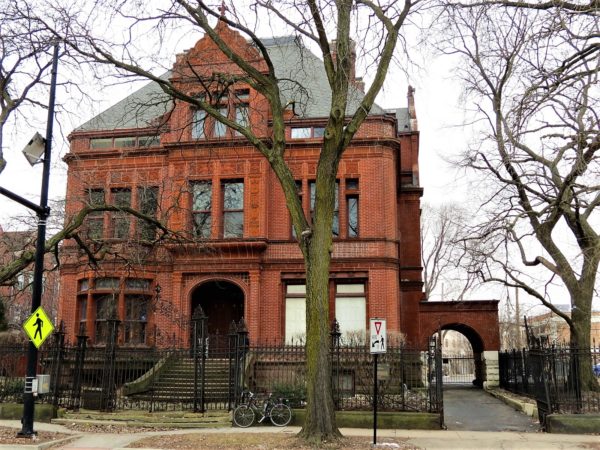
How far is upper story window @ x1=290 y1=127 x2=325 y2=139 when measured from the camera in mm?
25469

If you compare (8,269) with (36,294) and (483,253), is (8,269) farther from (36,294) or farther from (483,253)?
(483,253)

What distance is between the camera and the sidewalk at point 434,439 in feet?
42.0

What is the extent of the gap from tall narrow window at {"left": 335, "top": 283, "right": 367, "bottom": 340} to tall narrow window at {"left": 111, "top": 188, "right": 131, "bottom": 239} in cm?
A: 860

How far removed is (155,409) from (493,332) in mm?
18270

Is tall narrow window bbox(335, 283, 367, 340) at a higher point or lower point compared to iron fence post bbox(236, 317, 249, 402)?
higher

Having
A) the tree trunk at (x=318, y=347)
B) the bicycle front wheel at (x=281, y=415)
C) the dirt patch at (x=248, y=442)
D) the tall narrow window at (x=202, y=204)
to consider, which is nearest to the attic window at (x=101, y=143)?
the tall narrow window at (x=202, y=204)

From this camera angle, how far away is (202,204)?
2558 centimetres

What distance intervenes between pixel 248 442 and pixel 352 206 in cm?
1373

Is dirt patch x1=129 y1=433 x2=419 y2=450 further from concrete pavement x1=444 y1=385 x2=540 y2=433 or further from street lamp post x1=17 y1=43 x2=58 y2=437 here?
concrete pavement x1=444 y1=385 x2=540 y2=433

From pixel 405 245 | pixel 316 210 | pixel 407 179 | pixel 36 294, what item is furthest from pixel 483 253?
pixel 36 294

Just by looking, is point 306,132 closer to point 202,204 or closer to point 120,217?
point 202,204

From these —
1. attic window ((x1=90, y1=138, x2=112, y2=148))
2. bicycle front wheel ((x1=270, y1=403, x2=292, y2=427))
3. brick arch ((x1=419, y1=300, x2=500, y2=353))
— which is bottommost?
bicycle front wheel ((x1=270, y1=403, x2=292, y2=427))

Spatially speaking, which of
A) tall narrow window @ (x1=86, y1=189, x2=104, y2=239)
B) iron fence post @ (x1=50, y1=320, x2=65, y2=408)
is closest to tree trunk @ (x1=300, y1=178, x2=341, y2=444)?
iron fence post @ (x1=50, y1=320, x2=65, y2=408)

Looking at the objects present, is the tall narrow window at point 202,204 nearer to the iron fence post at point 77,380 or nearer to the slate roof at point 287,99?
the slate roof at point 287,99
